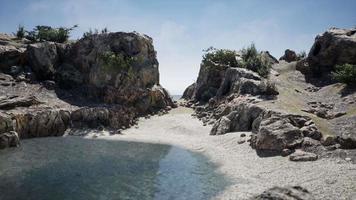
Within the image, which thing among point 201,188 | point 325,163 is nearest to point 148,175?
point 201,188

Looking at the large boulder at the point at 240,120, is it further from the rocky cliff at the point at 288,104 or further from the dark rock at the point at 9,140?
the dark rock at the point at 9,140

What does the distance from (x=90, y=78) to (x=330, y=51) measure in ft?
135

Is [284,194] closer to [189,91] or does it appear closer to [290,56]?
[189,91]

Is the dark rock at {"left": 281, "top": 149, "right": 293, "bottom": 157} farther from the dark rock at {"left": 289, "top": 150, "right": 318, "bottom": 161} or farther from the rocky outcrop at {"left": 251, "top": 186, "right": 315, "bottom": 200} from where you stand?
the rocky outcrop at {"left": 251, "top": 186, "right": 315, "bottom": 200}

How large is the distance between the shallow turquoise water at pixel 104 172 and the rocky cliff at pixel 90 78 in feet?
35.3

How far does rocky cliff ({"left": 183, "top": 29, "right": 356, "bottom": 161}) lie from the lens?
30016 mm

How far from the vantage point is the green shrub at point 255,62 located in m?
56.1

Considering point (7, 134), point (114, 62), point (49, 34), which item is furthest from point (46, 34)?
point (7, 134)

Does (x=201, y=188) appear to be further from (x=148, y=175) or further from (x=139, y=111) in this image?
(x=139, y=111)

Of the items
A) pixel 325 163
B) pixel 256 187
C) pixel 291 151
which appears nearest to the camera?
pixel 256 187

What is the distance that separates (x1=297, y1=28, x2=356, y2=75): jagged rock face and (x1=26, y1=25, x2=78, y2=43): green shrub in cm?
4538

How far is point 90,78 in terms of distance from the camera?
56875 mm

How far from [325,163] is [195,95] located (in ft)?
134

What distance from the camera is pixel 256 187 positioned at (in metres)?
21.9
